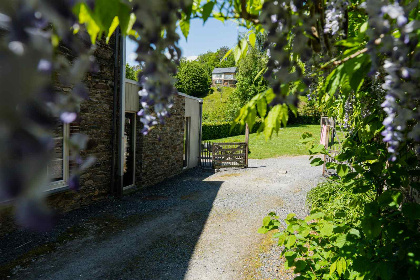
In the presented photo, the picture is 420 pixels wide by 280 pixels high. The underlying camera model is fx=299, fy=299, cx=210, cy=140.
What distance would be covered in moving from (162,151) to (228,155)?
3.84 m

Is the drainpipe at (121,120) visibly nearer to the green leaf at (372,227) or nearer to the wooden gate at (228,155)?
the wooden gate at (228,155)

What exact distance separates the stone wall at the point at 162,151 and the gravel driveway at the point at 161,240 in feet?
2.35

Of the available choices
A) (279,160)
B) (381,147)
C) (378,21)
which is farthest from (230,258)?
(279,160)

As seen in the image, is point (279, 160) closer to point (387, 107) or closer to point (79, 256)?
point (79, 256)

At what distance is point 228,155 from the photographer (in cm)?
1337

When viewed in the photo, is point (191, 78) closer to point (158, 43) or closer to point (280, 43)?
point (280, 43)

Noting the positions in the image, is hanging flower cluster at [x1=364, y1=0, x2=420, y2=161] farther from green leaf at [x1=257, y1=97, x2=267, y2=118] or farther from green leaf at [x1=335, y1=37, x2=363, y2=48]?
green leaf at [x1=257, y1=97, x2=267, y2=118]

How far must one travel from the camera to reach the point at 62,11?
1.42ft

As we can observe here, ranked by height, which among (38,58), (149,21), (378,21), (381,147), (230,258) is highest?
(378,21)

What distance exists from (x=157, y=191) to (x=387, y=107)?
339 inches

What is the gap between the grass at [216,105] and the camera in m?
38.1

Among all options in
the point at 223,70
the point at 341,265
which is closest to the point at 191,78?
the point at 223,70

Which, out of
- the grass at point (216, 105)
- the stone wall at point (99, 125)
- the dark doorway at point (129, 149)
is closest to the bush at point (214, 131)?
the grass at point (216, 105)

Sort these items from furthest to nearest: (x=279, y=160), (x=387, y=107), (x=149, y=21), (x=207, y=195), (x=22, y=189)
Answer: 1. (x=279, y=160)
2. (x=207, y=195)
3. (x=387, y=107)
4. (x=149, y=21)
5. (x=22, y=189)
